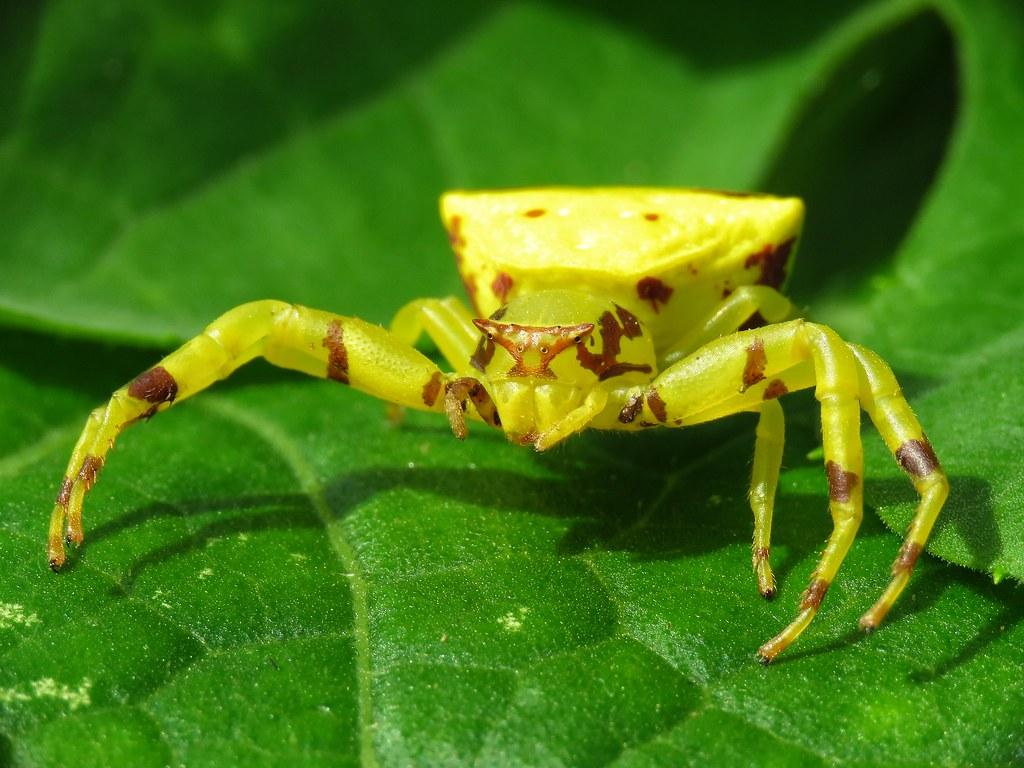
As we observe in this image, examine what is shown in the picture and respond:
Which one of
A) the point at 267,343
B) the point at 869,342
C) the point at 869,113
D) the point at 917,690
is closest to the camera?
the point at 917,690

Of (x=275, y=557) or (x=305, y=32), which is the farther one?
(x=305, y=32)

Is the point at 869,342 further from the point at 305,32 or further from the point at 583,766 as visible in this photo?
the point at 305,32

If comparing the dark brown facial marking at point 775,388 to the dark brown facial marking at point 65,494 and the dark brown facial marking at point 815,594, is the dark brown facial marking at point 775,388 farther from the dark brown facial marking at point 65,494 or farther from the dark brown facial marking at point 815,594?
the dark brown facial marking at point 65,494

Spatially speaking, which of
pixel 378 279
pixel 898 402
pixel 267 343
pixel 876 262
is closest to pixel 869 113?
pixel 876 262

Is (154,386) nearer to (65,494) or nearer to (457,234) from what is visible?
(65,494)

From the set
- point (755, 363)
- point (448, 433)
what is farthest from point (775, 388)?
point (448, 433)
